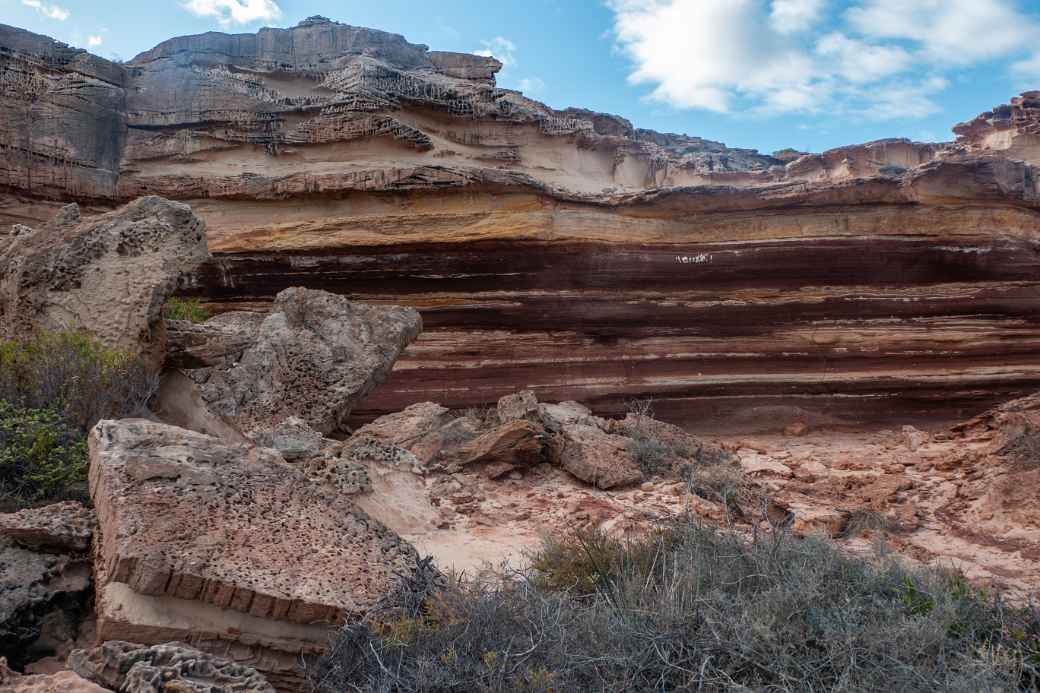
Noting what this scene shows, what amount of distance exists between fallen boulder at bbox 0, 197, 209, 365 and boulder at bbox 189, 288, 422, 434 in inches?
31.3

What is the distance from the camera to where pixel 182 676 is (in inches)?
79.7

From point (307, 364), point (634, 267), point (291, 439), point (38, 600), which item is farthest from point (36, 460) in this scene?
point (634, 267)

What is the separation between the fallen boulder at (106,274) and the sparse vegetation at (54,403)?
18 centimetres

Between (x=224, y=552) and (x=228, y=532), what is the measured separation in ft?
0.37

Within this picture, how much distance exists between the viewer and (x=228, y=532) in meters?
2.60

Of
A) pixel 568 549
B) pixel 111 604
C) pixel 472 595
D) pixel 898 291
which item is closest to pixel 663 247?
pixel 898 291

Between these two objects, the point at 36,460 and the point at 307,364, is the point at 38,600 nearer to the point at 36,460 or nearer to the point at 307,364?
the point at 36,460

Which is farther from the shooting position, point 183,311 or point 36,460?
point 183,311

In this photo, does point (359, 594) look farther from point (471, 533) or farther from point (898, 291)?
point (898, 291)

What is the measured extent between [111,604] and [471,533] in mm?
2083

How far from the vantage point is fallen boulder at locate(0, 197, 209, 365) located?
4.59m

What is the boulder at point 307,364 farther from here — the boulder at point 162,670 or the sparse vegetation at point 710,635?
the boulder at point 162,670

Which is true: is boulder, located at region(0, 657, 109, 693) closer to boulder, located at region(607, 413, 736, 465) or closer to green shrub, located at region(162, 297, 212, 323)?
green shrub, located at region(162, 297, 212, 323)

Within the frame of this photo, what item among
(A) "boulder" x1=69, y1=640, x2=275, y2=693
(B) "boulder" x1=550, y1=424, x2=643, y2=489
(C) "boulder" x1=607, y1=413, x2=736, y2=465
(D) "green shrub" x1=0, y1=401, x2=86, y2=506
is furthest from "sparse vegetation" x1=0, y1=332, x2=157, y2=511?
(C) "boulder" x1=607, y1=413, x2=736, y2=465
